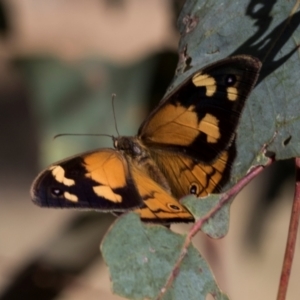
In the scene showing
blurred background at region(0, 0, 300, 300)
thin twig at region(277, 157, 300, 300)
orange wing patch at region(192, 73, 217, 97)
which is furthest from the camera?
blurred background at region(0, 0, 300, 300)

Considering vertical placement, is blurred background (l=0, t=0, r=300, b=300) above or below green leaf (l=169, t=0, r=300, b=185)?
below

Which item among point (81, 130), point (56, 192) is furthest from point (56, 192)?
point (81, 130)

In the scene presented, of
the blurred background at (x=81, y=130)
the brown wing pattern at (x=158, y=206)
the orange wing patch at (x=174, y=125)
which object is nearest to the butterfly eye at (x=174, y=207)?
the brown wing pattern at (x=158, y=206)

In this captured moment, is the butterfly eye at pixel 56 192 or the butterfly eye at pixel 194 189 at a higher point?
the butterfly eye at pixel 194 189

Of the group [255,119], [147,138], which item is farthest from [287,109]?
[147,138]

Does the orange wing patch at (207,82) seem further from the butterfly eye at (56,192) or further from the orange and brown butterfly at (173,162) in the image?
the butterfly eye at (56,192)

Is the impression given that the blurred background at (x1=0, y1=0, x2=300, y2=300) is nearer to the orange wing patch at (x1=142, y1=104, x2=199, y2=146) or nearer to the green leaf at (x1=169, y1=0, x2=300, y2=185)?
the orange wing patch at (x1=142, y1=104, x2=199, y2=146)

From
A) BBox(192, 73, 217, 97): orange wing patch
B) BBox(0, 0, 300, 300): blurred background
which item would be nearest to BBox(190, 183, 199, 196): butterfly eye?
BBox(192, 73, 217, 97): orange wing patch

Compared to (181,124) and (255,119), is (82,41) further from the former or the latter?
(255,119)

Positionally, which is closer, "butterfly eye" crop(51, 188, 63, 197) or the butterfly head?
"butterfly eye" crop(51, 188, 63, 197)
